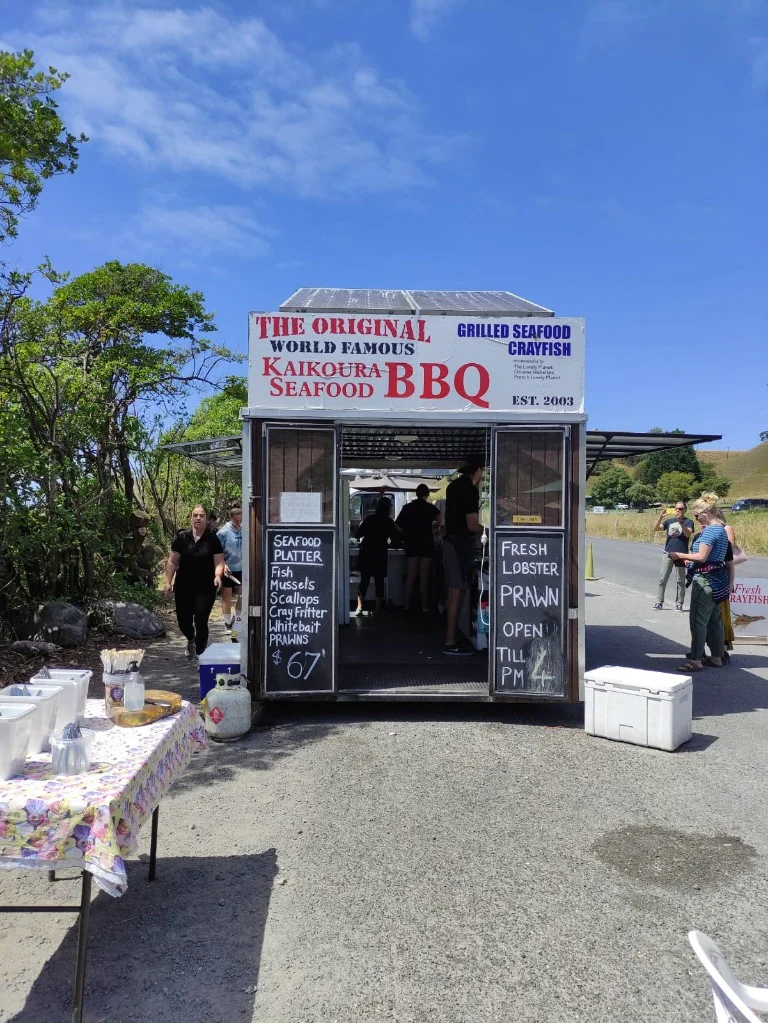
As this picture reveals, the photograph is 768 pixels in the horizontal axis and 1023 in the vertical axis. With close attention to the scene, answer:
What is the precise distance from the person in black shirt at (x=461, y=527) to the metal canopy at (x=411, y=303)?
1562 mm

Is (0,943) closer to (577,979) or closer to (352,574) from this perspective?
(577,979)

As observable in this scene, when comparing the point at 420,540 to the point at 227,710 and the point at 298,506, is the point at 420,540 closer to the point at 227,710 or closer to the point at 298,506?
the point at 298,506

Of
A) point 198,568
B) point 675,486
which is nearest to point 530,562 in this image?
point 198,568

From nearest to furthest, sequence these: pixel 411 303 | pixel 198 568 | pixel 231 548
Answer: pixel 411 303
pixel 198 568
pixel 231 548

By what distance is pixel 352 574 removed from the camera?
11594mm

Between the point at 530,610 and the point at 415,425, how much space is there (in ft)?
5.76

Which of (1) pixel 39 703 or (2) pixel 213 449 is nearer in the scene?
(1) pixel 39 703

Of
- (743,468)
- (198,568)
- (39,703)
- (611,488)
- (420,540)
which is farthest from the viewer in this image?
(743,468)

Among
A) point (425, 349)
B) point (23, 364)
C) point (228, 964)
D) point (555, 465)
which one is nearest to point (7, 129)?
point (23, 364)

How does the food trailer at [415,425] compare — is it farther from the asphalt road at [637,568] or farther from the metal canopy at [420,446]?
the asphalt road at [637,568]

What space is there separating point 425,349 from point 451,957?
434 centimetres

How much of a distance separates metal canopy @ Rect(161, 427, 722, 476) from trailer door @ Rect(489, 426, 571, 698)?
0.83 meters

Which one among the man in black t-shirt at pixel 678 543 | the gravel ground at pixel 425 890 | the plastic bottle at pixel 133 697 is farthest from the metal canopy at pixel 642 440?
the plastic bottle at pixel 133 697

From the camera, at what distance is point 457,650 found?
7.71 metres
